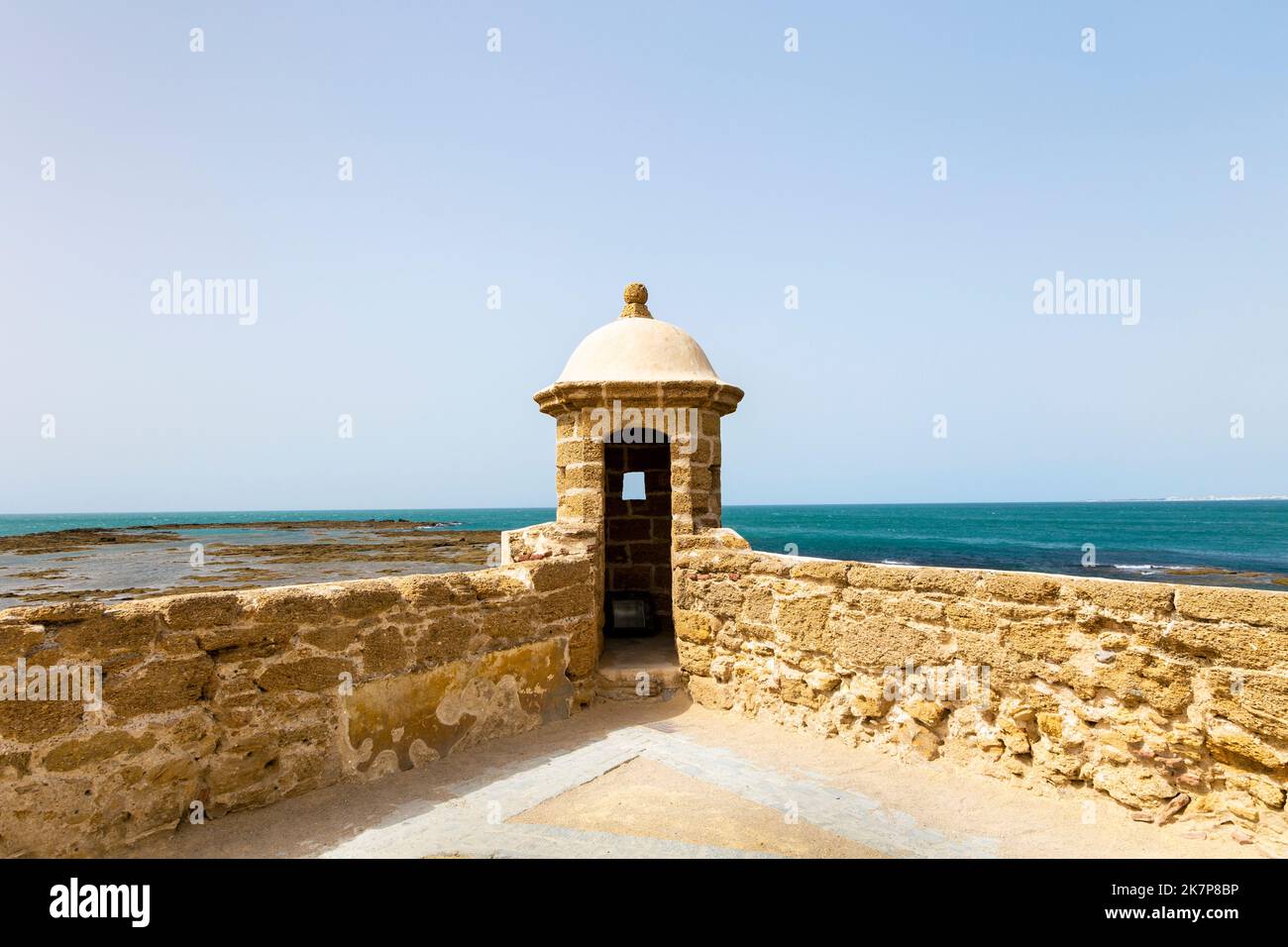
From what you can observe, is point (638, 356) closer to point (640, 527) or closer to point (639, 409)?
point (639, 409)

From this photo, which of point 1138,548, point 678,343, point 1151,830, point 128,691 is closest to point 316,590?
point 128,691

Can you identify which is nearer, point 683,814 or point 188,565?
point 683,814

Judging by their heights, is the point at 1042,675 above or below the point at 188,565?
above

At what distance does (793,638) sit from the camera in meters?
4.80

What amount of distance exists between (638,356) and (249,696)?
160 inches

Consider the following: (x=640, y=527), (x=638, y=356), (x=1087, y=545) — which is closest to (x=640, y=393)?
(x=638, y=356)

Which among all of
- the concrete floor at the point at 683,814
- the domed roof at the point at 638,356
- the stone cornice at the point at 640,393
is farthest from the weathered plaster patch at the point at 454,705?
the domed roof at the point at 638,356

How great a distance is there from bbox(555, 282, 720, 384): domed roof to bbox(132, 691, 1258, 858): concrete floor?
3.23m

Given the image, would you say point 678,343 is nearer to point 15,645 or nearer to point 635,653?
point 635,653

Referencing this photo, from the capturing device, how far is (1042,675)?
3561 millimetres

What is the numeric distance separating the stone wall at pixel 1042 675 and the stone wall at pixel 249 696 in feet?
6.48

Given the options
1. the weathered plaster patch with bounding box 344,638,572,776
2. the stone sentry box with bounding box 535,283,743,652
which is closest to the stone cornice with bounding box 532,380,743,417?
the stone sentry box with bounding box 535,283,743,652
